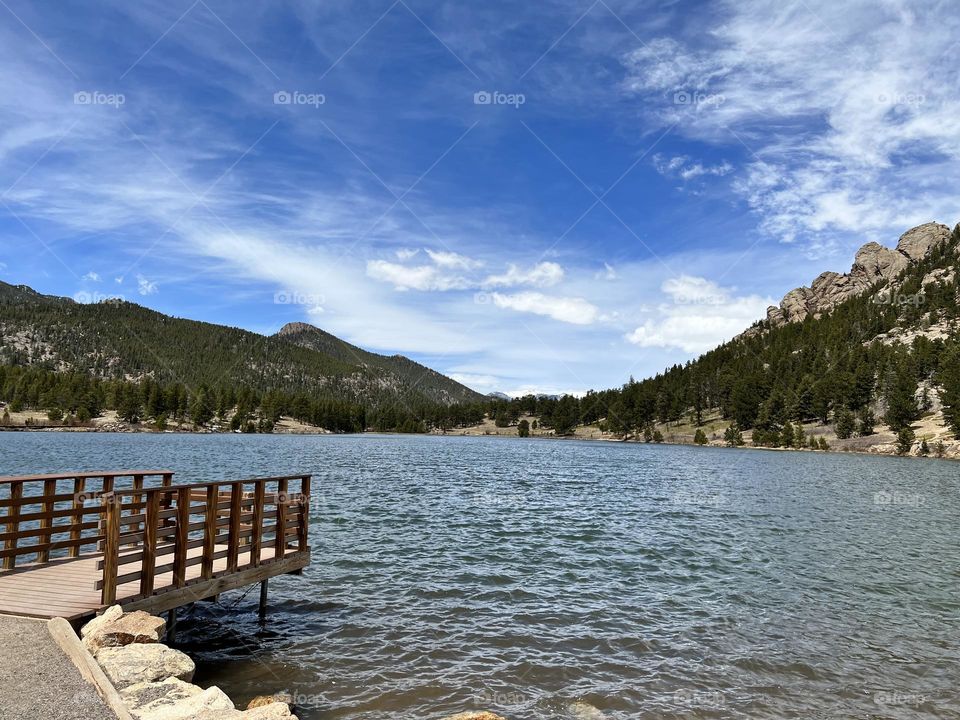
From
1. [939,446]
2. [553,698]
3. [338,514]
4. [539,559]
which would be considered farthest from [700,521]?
[939,446]

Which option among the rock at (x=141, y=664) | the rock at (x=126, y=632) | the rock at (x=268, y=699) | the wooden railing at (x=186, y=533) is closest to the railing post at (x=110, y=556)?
the wooden railing at (x=186, y=533)

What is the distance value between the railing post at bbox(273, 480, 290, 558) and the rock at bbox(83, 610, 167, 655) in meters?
6.13

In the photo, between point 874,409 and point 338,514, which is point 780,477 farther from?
point 874,409

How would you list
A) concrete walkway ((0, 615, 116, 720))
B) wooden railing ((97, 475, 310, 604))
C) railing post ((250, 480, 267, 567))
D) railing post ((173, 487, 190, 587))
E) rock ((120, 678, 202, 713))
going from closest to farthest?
concrete walkway ((0, 615, 116, 720)), rock ((120, 678, 202, 713)), wooden railing ((97, 475, 310, 604)), railing post ((173, 487, 190, 587)), railing post ((250, 480, 267, 567))

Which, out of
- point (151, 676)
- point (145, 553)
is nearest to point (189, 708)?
point (151, 676)

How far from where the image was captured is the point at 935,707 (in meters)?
13.8

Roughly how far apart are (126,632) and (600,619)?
532 inches

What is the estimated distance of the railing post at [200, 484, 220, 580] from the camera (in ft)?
53.2

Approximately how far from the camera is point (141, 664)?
37.2 ft

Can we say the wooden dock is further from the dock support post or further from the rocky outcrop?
the rocky outcrop

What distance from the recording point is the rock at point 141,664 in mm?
10961

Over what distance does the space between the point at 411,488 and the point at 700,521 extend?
84.3ft

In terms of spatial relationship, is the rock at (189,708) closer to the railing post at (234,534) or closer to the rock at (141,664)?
the rock at (141,664)

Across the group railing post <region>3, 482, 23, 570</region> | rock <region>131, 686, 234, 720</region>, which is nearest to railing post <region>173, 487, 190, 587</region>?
railing post <region>3, 482, 23, 570</region>
